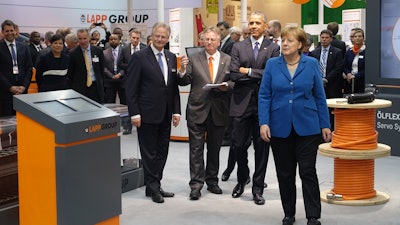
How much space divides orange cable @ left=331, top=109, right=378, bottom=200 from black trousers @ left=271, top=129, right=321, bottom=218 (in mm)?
1096

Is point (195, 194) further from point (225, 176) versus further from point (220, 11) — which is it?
point (220, 11)

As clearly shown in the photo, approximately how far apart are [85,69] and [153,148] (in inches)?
110

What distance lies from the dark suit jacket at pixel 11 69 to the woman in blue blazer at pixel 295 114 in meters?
4.16

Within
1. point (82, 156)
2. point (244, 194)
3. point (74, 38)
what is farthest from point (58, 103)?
point (74, 38)

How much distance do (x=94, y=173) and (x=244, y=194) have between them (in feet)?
9.41

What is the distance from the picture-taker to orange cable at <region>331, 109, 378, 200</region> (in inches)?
234

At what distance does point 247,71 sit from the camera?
19.1 feet

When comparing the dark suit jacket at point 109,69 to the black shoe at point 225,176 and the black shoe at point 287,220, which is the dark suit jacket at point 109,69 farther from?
the black shoe at point 287,220

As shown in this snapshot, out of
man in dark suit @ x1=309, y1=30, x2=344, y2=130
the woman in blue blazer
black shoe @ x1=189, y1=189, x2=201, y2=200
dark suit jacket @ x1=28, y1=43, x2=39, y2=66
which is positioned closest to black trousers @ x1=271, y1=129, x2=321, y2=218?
the woman in blue blazer

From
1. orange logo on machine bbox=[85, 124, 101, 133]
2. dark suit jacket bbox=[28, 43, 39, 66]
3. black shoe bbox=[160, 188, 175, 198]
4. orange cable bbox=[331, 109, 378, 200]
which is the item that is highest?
dark suit jacket bbox=[28, 43, 39, 66]

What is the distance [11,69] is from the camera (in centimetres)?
803

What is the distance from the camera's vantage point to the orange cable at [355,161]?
234 inches

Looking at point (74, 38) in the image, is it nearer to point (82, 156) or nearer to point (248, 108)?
point (248, 108)

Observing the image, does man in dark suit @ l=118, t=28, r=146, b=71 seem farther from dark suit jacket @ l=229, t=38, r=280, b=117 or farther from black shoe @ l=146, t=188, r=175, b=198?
dark suit jacket @ l=229, t=38, r=280, b=117
